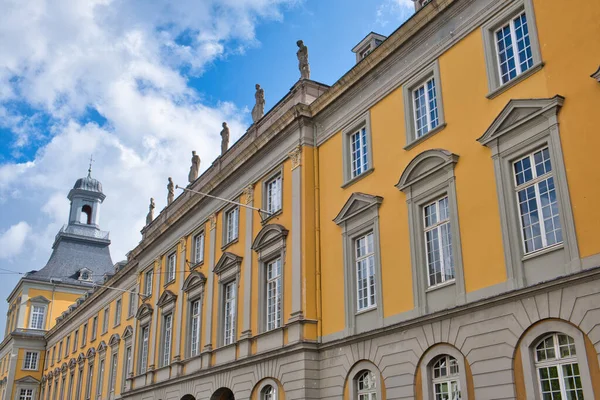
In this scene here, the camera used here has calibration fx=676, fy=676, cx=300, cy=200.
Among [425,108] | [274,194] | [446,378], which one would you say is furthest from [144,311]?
[446,378]

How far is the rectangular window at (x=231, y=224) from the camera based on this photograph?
27297mm

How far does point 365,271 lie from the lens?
64.7ft

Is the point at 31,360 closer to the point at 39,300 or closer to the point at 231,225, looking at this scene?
the point at 39,300

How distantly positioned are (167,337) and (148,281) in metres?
5.45

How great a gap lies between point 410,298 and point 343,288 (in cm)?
320

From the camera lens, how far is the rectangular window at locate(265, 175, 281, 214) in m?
24.5

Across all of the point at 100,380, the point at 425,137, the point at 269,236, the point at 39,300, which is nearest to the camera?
the point at 425,137

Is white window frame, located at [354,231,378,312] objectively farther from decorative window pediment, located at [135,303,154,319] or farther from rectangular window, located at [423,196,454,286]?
decorative window pediment, located at [135,303,154,319]

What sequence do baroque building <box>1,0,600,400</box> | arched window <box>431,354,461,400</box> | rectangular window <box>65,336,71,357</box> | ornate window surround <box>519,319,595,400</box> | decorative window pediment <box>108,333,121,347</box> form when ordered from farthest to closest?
1. rectangular window <box>65,336,71,357</box>
2. decorative window pediment <box>108,333,121,347</box>
3. arched window <box>431,354,461,400</box>
4. baroque building <box>1,0,600,400</box>
5. ornate window surround <box>519,319,595,400</box>

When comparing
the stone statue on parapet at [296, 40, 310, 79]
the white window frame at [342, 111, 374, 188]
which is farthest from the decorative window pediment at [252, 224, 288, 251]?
the stone statue on parapet at [296, 40, 310, 79]

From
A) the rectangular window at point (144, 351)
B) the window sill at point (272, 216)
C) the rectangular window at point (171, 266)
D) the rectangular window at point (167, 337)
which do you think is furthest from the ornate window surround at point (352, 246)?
the rectangular window at point (144, 351)

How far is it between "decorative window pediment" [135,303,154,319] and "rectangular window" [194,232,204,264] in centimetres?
511

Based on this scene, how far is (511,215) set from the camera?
586 inches

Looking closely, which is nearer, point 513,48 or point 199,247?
point 513,48
